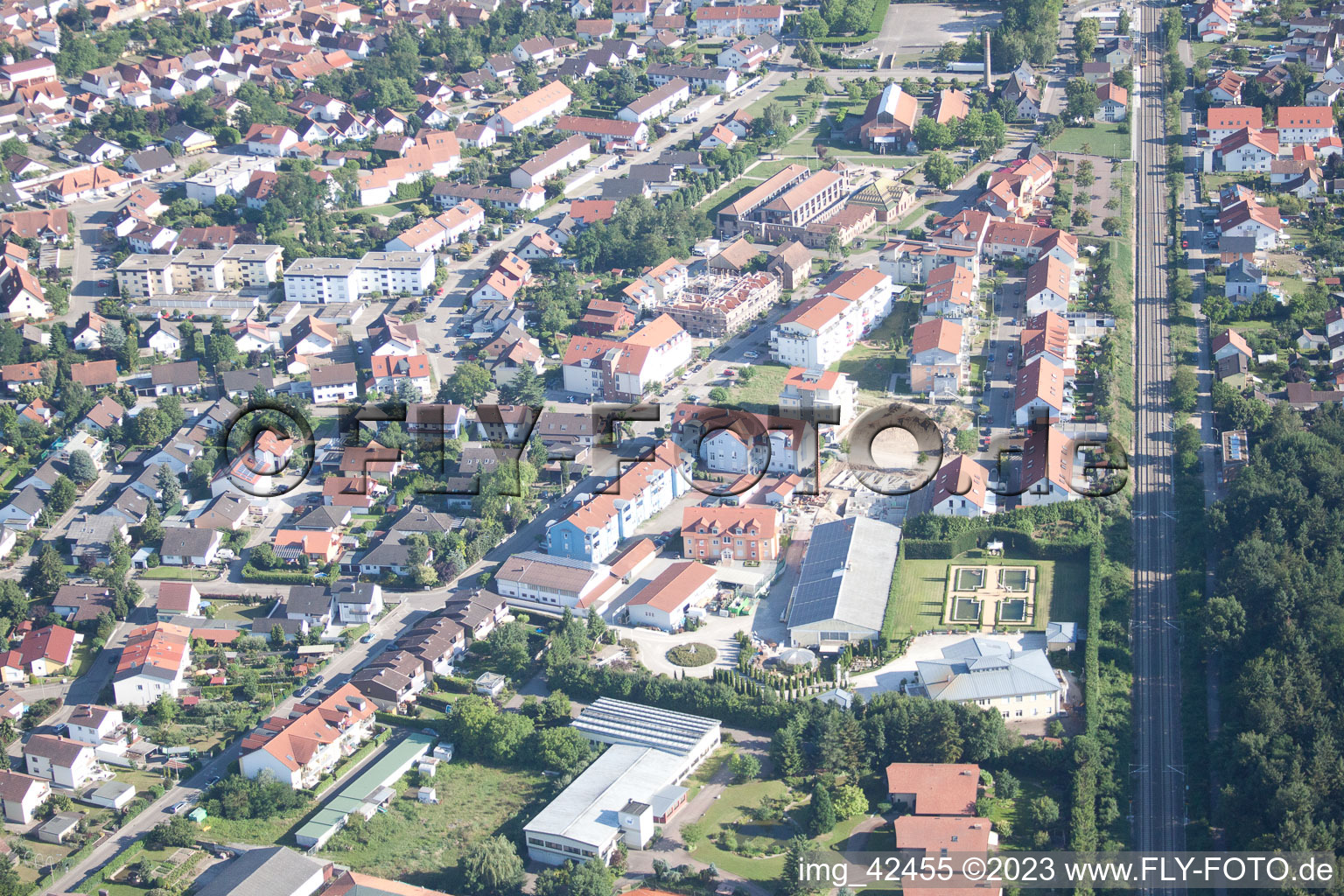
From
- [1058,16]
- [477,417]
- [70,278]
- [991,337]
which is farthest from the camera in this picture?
[1058,16]

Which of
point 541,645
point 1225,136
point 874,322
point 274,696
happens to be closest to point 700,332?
point 874,322

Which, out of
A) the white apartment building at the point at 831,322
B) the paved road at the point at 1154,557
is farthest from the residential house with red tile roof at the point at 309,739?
the white apartment building at the point at 831,322

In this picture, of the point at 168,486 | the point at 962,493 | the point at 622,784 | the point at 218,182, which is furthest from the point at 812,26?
the point at 622,784

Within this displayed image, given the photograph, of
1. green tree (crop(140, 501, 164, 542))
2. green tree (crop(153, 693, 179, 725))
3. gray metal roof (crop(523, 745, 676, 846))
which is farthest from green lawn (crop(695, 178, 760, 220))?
gray metal roof (crop(523, 745, 676, 846))

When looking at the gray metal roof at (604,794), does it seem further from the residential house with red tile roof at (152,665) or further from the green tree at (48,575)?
the green tree at (48,575)

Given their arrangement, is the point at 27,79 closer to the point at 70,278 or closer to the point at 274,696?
the point at 70,278

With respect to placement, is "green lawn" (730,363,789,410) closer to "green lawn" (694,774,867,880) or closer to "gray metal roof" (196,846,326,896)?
"green lawn" (694,774,867,880)

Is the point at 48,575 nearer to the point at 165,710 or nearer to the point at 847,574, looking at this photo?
the point at 165,710
